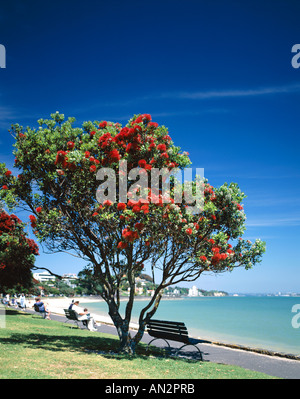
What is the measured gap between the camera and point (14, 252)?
12297 mm

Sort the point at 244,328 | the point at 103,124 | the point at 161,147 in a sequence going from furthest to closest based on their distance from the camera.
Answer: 1. the point at 244,328
2. the point at 103,124
3. the point at 161,147

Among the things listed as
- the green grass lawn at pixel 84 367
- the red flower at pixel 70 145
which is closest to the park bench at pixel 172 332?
the green grass lawn at pixel 84 367

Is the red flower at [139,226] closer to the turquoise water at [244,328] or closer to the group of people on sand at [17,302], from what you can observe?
the turquoise water at [244,328]

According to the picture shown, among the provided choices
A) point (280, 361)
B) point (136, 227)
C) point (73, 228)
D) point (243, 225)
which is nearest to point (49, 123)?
point (73, 228)

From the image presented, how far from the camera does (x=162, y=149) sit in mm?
9500

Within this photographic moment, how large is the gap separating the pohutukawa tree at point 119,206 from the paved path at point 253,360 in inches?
108

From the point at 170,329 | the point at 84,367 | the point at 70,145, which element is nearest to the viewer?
the point at 84,367

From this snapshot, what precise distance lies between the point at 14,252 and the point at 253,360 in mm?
8798

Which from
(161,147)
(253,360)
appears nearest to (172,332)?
(253,360)

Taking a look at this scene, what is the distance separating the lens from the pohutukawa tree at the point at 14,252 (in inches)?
480

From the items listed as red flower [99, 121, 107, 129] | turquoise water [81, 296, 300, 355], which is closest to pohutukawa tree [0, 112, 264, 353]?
red flower [99, 121, 107, 129]

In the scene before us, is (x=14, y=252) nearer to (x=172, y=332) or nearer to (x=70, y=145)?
(x=70, y=145)

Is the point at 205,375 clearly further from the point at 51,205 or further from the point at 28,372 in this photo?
the point at 51,205

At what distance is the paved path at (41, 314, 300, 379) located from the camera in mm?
9155
